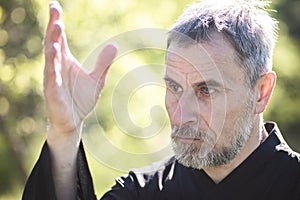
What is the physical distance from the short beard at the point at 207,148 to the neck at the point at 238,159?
3cm

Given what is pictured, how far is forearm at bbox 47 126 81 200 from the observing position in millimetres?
2516

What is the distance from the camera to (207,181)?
259cm

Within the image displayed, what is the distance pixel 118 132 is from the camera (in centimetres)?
429

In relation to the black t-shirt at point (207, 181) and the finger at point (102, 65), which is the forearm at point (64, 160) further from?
the finger at point (102, 65)

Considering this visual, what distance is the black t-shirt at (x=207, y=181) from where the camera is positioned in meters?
2.50

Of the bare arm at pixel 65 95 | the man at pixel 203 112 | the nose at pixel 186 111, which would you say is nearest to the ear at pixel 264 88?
the man at pixel 203 112

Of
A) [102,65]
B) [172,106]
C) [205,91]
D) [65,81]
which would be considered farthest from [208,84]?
[65,81]

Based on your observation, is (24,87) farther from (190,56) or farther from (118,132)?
(190,56)

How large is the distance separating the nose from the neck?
0.21 m

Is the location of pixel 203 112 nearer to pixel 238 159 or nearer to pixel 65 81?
pixel 238 159

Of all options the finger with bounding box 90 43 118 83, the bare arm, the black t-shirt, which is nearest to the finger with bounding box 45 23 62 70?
the bare arm

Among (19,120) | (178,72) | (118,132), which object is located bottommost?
(19,120)

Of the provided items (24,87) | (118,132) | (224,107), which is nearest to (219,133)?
(224,107)

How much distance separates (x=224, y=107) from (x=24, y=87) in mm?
2915
